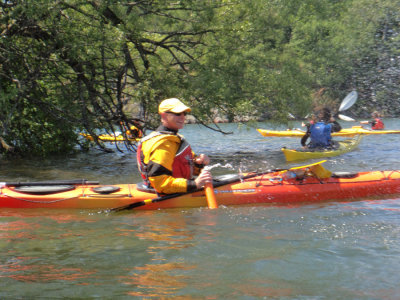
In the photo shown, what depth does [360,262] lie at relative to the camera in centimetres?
371

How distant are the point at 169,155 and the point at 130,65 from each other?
4.28 meters

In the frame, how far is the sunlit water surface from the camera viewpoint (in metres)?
3.25

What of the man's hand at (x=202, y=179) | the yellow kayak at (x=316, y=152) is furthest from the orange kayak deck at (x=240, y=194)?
the yellow kayak at (x=316, y=152)

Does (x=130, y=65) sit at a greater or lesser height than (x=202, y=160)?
greater

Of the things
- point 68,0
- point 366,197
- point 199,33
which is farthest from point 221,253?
point 199,33

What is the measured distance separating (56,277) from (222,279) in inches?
46.6

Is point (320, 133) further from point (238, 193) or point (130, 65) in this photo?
point (238, 193)

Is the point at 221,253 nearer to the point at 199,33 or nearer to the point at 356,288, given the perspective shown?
the point at 356,288

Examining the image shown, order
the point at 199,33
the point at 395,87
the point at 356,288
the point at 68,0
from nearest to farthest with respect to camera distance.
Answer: the point at 356,288, the point at 68,0, the point at 199,33, the point at 395,87

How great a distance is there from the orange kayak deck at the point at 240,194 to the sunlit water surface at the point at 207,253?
0.40ft

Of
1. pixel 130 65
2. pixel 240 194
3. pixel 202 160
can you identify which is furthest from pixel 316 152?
pixel 202 160

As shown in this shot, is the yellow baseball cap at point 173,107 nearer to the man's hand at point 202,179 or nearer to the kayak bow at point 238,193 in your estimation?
the man's hand at point 202,179

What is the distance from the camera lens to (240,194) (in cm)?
592

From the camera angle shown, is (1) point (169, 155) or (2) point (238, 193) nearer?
(1) point (169, 155)
